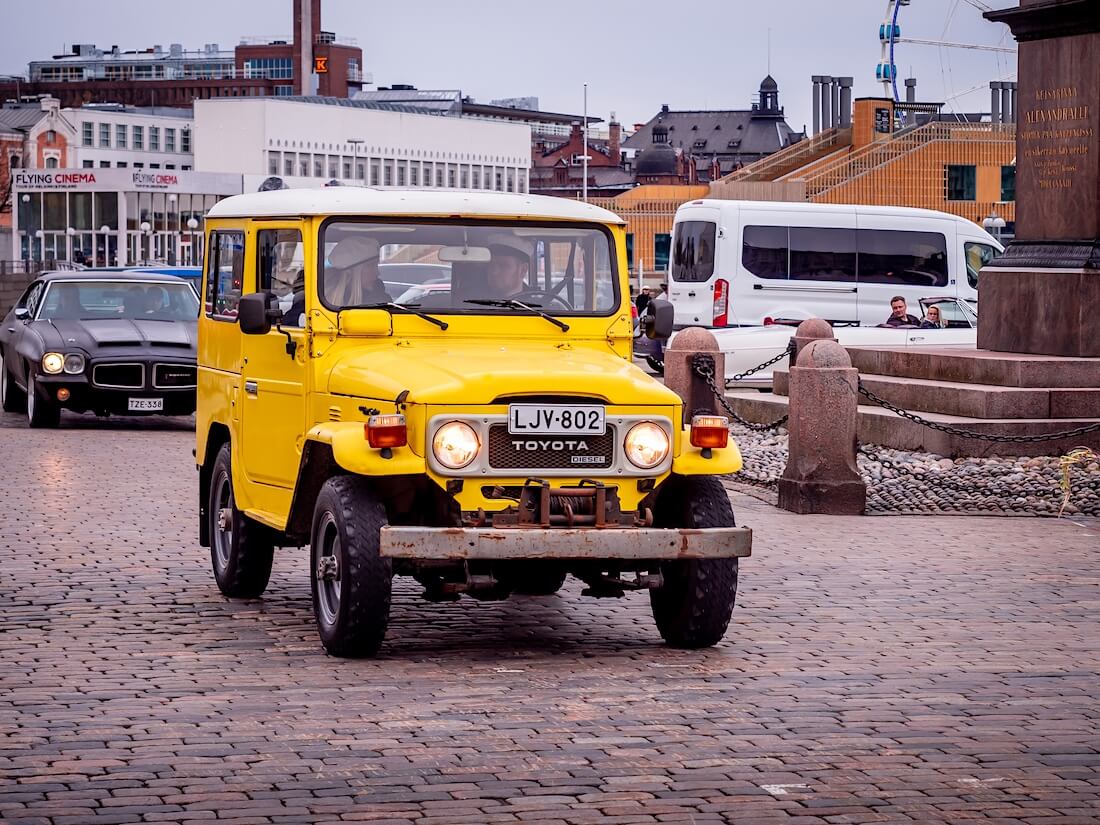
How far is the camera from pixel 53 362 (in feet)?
68.1

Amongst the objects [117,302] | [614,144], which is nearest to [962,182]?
[117,302]

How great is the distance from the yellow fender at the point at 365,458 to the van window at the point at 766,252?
25.7 metres

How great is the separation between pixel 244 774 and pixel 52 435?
14.7 m

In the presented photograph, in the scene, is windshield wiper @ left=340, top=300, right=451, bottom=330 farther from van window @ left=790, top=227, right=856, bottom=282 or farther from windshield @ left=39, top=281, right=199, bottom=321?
van window @ left=790, top=227, right=856, bottom=282

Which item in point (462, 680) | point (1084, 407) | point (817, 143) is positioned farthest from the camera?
point (817, 143)

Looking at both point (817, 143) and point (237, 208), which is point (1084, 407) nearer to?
point (237, 208)

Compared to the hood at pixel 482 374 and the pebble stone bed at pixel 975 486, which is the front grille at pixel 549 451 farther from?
the pebble stone bed at pixel 975 486

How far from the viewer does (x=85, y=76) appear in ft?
536

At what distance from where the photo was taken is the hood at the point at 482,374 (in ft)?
27.7

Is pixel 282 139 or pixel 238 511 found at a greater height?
pixel 282 139

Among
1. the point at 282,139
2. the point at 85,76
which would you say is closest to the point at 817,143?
the point at 282,139

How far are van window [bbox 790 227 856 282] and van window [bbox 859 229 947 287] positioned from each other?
8.7 inches

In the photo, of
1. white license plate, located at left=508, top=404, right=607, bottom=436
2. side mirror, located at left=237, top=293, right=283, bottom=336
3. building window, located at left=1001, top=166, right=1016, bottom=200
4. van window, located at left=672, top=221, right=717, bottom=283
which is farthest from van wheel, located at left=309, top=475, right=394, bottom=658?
building window, located at left=1001, top=166, right=1016, bottom=200

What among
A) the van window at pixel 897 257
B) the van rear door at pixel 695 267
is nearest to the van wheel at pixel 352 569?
the van rear door at pixel 695 267
